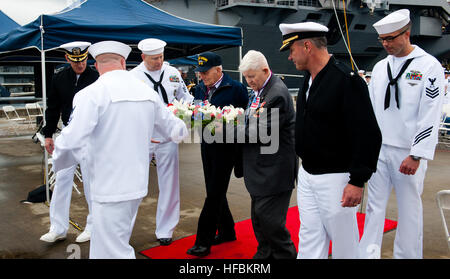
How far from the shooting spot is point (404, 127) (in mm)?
3262

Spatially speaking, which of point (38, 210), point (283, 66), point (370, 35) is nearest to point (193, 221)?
point (38, 210)

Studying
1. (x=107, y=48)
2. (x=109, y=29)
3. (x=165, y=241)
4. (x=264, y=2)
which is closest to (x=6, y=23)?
(x=109, y=29)

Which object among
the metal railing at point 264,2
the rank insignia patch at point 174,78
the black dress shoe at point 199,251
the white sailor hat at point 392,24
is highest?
the metal railing at point 264,2

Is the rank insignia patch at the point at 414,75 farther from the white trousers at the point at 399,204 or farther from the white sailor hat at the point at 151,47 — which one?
the white sailor hat at the point at 151,47

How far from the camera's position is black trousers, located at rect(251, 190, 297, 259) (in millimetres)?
3541

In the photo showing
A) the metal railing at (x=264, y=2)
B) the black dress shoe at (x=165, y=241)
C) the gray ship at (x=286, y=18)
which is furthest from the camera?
the gray ship at (x=286, y=18)

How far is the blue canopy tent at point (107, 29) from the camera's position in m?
5.38

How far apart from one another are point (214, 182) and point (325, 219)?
1652mm

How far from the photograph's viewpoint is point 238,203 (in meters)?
6.14

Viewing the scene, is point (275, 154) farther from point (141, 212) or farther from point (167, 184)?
point (141, 212)

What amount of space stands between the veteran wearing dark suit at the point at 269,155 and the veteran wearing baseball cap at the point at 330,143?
670 mm

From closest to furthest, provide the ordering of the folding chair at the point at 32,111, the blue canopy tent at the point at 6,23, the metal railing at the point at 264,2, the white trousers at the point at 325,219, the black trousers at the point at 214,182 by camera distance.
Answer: the white trousers at the point at 325,219, the black trousers at the point at 214,182, the blue canopy tent at the point at 6,23, the folding chair at the point at 32,111, the metal railing at the point at 264,2

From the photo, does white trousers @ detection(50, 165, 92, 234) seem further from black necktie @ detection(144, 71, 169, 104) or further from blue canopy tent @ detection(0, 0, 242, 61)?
blue canopy tent @ detection(0, 0, 242, 61)

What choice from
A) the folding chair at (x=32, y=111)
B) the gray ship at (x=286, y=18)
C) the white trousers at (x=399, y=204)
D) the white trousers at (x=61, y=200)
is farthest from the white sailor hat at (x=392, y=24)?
the gray ship at (x=286, y=18)
